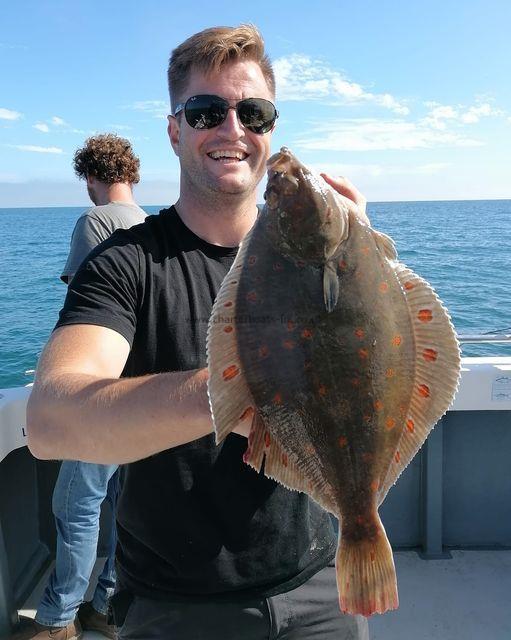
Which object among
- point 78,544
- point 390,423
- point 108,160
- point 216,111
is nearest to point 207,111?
point 216,111

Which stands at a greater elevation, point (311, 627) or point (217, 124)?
point (217, 124)

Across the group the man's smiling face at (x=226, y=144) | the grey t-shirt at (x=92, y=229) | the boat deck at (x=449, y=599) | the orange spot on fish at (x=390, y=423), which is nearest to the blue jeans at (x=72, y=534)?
the boat deck at (x=449, y=599)

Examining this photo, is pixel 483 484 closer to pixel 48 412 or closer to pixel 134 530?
pixel 134 530

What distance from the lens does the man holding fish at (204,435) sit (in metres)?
2.08

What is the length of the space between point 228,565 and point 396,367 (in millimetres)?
1089

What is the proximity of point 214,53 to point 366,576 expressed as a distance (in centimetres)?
220

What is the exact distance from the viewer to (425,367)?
75.2 inches

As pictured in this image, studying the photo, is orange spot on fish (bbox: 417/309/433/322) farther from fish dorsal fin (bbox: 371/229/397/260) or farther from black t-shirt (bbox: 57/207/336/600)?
black t-shirt (bbox: 57/207/336/600)

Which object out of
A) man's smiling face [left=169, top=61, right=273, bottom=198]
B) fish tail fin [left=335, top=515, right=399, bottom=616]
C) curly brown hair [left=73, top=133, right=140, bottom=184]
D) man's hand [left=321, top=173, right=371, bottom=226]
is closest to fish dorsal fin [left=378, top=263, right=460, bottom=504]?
fish tail fin [left=335, top=515, right=399, bottom=616]

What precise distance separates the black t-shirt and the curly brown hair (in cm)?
290

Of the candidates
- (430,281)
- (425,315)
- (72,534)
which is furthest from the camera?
(430,281)

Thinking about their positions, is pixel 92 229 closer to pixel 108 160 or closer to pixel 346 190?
pixel 108 160

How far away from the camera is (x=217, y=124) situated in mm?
2580

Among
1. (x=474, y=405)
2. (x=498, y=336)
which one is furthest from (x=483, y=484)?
(x=498, y=336)
